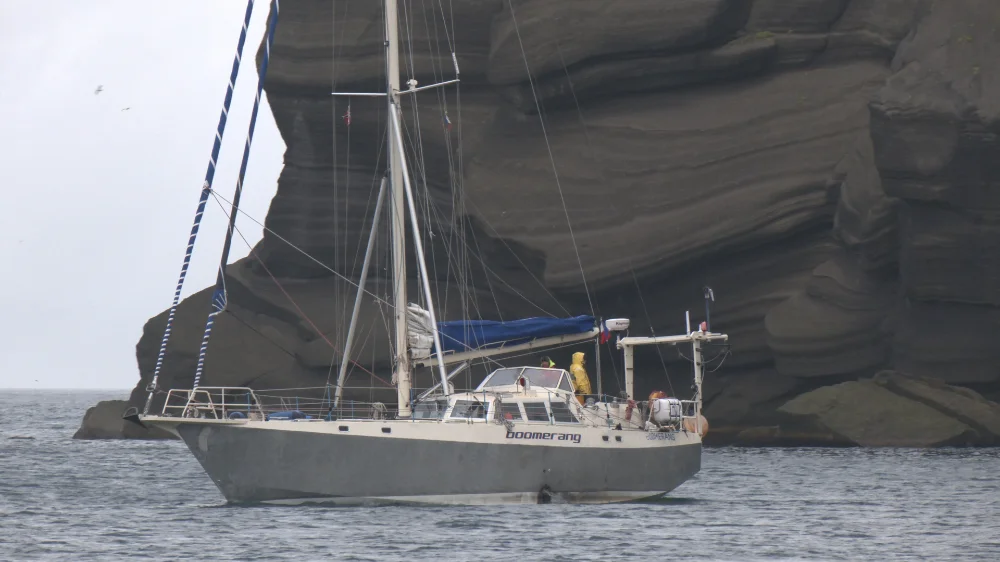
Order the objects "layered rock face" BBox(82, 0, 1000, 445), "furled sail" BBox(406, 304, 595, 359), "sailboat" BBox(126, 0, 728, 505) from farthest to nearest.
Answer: "layered rock face" BBox(82, 0, 1000, 445), "furled sail" BBox(406, 304, 595, 359), "sailboat" BBox(126, 0, 728, 505)

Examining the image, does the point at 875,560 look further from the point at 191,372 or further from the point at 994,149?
the point at 191,372

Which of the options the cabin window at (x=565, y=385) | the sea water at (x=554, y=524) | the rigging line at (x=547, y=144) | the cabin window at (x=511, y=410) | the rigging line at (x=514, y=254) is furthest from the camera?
the rigging line at (x=514, y=254)

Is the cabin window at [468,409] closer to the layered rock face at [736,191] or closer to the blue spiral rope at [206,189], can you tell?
the blue spiral rope at [206,189]

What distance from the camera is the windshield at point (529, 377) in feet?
97.5

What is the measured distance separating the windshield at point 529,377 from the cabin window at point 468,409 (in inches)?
51.6

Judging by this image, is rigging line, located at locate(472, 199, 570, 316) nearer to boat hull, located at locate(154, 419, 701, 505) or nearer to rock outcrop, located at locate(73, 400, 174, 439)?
rock outcrop, located at locate(73, 400, 174, 439)

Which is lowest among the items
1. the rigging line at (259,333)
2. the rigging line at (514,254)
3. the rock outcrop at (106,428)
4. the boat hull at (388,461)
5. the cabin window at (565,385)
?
the boat hull at (388,461)

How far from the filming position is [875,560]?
2362cm

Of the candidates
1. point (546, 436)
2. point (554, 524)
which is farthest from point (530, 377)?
point (554, 524)

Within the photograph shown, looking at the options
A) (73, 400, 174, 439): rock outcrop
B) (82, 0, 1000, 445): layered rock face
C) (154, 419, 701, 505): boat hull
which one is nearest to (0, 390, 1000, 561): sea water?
(154, 419, 701, 505): boat hull

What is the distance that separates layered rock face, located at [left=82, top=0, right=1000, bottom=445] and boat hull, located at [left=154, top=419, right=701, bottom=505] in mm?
19879

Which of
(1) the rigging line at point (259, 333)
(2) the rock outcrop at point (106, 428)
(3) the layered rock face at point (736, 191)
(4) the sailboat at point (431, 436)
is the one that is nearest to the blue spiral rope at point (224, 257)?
(4) the sailboat at point (431, 436)

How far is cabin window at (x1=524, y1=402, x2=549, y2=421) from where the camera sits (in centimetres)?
2870

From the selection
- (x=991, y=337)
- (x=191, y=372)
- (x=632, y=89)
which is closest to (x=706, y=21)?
(x=632, y=89)
